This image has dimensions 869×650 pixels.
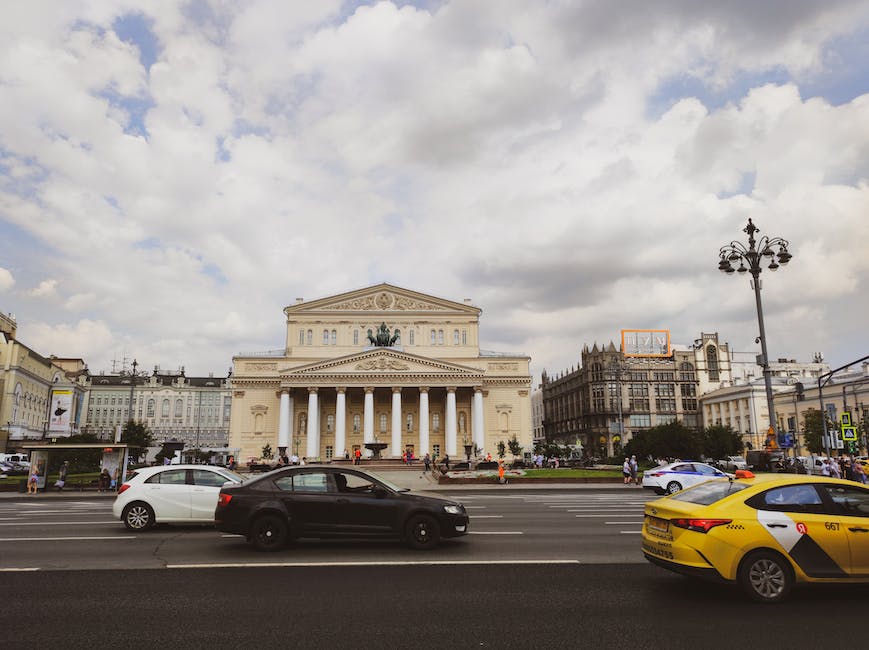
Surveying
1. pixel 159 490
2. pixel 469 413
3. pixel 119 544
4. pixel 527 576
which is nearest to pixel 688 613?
pixel 527 576

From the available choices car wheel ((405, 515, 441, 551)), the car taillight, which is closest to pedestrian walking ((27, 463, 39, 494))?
car wheel ((405, 515, 441, 551))

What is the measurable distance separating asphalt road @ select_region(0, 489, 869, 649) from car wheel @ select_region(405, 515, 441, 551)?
34 centimetres

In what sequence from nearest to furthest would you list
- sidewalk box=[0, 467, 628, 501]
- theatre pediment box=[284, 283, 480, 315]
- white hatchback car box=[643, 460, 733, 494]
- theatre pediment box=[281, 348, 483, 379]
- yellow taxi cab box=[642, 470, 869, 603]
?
yellow taxi cab box=[642, 470, 869, 603] → white hatchback car box=[643, 460, 733, 494] → sidewalk box=[0, 467, 628, 501] → theatre pediment box=[281, 348, 483, 379] → theatre pediment box=[284, 283, 480, 315]

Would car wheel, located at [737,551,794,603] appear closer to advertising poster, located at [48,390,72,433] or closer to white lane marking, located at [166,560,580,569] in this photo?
white lane marking, located at [166,560,580,569]

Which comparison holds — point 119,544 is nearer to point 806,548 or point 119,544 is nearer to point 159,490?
point 159,490

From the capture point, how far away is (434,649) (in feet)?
20.1

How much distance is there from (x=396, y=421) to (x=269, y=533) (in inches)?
2239

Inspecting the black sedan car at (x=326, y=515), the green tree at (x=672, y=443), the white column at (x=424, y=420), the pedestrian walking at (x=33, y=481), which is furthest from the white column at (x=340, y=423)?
the black sedan car at (x=326, y=515)

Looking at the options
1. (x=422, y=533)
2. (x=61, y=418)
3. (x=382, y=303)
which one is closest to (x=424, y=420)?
(x=382, y=303)

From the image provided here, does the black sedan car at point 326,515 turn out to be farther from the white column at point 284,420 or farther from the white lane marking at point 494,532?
the white column at point 284,420

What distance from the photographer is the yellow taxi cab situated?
7.63 metres

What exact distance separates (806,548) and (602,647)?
3372mm

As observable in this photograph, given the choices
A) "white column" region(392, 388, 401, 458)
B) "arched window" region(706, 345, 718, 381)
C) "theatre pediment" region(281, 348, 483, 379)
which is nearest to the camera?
"white column" region(392, 388, 401, 458)

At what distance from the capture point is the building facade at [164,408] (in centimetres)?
13138
